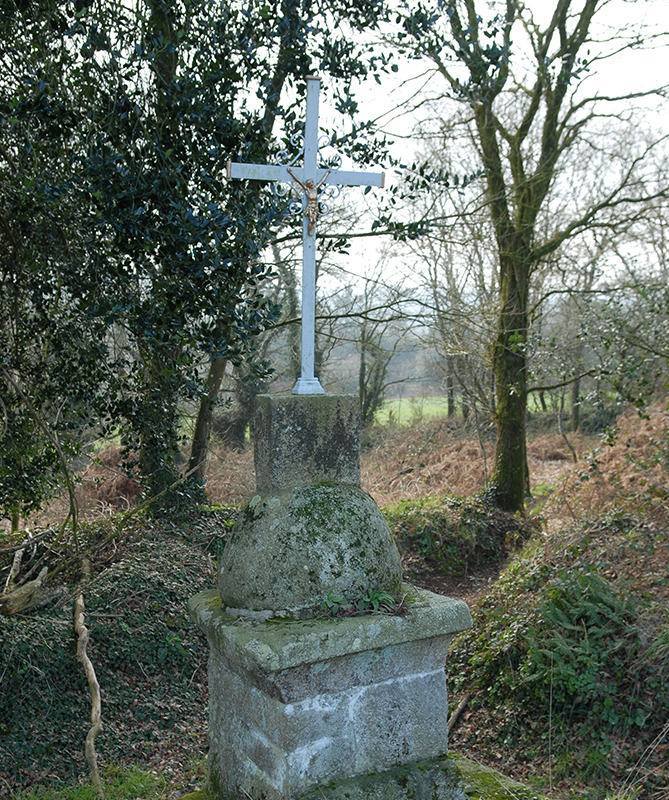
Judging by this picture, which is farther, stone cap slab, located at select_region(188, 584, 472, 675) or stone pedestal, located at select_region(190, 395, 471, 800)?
stone pedestal, located at select_region(190, 395, 471, 800)

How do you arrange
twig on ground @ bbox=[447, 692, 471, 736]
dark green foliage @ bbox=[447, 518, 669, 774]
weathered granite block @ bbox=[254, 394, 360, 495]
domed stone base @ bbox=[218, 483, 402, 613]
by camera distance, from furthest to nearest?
twig on ground @ bbox=[447, 692, 471, 736] → dark green foliage @ bbox=[447, 518, 669, 774] → weathered granite block @ bbox=[254, 394, 360, 495] → domed stone base @ bbox=[218, 483, 402, 613]

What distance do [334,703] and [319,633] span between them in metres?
0.34

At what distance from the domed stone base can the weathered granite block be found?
0.06 m

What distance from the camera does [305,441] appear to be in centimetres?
290

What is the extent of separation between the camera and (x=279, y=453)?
2.86 m

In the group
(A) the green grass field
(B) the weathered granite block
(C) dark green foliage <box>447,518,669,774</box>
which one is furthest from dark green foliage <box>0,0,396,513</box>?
(A) the green grass field

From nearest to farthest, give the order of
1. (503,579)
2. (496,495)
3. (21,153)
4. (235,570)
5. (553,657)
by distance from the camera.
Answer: (235,570), (21,153), (553,657), (503,579), (496,495)

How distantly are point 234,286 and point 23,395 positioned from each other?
1831mm

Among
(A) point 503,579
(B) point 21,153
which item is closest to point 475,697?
(A) point 503,579

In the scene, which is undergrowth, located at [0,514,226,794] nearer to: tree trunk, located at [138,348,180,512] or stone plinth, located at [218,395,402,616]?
tree trunk, located at [138,348,180,512]

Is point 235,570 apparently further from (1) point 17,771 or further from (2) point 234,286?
(1) point 17,771

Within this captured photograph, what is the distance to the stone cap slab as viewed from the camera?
243 cm

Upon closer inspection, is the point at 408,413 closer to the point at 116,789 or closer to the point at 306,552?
the point at 116,789

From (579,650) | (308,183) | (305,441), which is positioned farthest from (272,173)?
(579,650)
